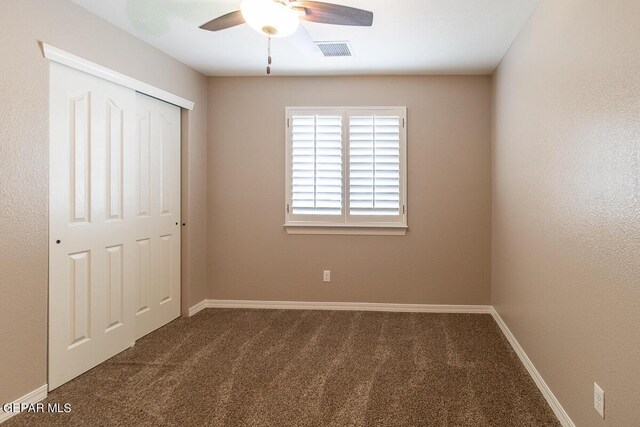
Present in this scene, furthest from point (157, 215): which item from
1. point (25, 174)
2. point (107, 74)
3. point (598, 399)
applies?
point (598, 399)

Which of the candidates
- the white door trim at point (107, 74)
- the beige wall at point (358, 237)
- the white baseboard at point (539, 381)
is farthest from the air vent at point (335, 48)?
the white baseboard at point (539, 381)

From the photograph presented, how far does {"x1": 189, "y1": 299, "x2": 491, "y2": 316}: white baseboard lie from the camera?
4555 mm

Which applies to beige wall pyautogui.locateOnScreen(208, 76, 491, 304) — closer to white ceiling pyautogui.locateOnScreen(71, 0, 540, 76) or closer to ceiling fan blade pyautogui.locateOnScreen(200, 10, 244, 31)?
white ceiling pyautogui.locateOnScreen(71, 0, 540, 76)

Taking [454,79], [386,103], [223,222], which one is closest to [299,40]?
[386,103]

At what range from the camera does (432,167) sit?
456 centimetres

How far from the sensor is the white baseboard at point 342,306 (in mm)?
4555

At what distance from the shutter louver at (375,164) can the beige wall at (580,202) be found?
4.51 feet

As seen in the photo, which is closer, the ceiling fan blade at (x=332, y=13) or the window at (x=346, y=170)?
the ceiling fan blade at (x=332, y=13)

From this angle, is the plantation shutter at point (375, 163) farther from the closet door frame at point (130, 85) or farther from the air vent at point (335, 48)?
the closet door frame at point (130, 85)

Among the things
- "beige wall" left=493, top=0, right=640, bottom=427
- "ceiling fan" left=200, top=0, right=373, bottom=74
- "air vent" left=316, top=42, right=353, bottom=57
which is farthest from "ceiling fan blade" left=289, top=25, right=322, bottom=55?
"beige wall" left=493, top=0, right=640, bottom=427

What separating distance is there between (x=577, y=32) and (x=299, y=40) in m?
2.09

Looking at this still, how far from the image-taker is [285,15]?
2.11 metres

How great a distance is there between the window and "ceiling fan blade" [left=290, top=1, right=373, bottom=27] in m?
2.24

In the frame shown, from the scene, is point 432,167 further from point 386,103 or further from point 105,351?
point 105,351
